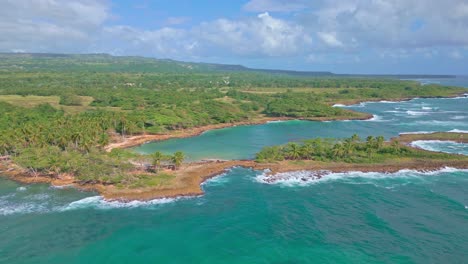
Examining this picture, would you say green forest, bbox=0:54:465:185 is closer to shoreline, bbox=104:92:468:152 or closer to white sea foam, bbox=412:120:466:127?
shoreline, bbox=104:92:468:152

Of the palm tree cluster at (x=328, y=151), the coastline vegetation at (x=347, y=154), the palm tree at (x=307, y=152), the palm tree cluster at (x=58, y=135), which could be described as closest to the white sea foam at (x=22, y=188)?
the palm tree cluster at (x=58, y=135)

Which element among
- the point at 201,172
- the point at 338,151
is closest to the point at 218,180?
the point at 201,172

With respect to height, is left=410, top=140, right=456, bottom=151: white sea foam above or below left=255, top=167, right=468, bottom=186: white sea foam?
above

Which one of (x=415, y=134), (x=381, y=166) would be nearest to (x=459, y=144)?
(x=415, y=134)

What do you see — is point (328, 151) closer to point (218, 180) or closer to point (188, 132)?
point (218, 180)

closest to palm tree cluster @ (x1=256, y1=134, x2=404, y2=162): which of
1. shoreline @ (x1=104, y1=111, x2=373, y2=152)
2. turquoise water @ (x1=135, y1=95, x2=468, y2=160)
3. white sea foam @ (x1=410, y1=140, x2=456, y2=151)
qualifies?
turquoise water @ (x1=135, y1=95, x2=468, y2=160)

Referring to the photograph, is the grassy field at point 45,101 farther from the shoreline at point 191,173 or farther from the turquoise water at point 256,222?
the turquoise water at point 256,222
